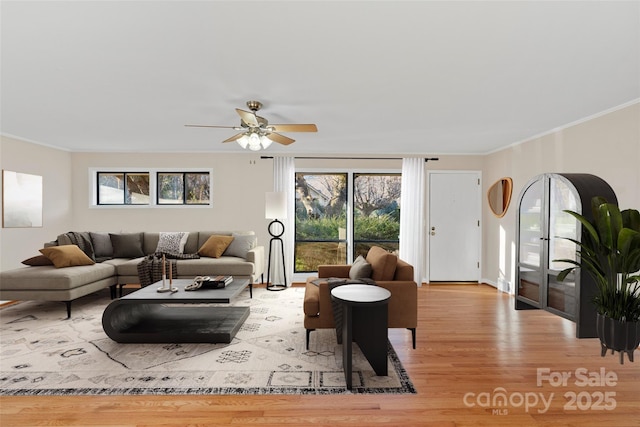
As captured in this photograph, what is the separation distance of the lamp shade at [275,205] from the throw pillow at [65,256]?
99.3 inches

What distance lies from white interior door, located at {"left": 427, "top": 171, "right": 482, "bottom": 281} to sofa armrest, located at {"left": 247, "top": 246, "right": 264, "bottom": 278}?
2.97 metres

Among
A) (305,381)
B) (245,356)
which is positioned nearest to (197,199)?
(245,356)

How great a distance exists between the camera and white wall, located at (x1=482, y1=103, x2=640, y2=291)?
322 centimetres

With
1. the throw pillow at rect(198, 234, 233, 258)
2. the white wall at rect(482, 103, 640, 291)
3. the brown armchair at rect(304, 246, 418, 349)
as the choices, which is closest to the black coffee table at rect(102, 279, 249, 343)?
the brown armchair at rect(304, 246, 418, 349)

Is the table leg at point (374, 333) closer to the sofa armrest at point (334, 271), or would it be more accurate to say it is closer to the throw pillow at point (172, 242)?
the sofa armrest at point (334, 271)

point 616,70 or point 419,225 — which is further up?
point 616,70

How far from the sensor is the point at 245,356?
9.27 ft

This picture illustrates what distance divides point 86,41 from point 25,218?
4.15 m

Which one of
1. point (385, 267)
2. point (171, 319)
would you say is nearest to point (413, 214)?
point (385, 267)

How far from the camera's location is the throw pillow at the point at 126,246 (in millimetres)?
5125

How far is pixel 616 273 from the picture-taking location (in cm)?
272

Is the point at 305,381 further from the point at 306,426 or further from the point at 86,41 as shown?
the point at 86,41

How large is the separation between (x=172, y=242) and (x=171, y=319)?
2099mm

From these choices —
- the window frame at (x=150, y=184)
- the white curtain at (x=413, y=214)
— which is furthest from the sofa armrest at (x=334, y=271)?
the window frame at (x=150, y=184)
